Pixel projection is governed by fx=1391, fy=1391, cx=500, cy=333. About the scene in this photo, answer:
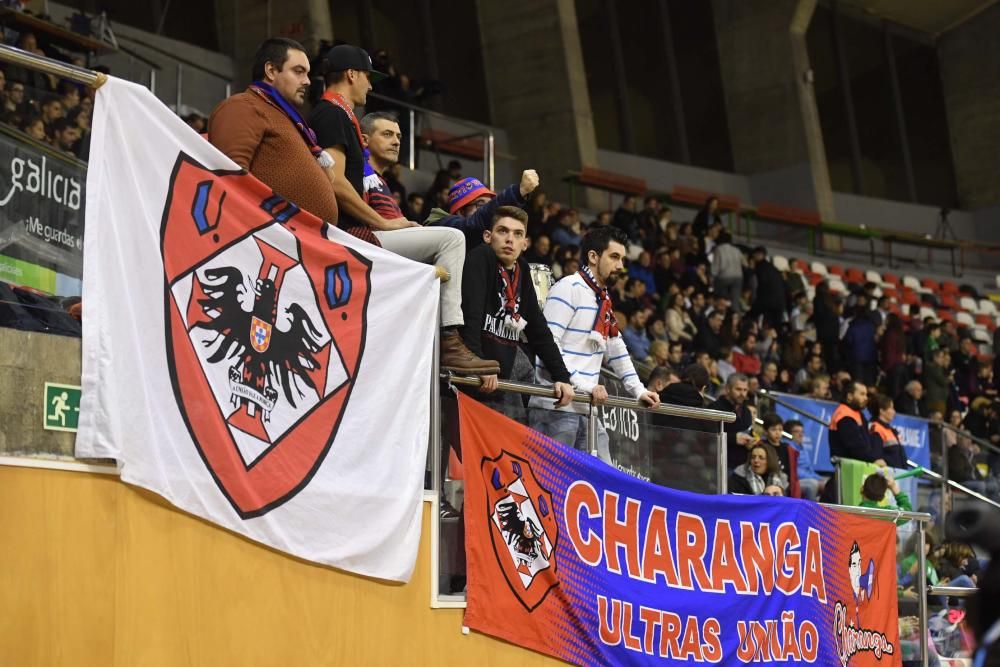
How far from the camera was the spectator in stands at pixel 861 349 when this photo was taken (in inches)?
726

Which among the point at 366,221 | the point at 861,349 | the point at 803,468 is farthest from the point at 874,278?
the point at 366,221

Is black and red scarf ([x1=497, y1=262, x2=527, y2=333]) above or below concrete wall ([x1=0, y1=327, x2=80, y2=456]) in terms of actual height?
above

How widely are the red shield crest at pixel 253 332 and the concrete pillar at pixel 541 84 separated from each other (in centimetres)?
1563

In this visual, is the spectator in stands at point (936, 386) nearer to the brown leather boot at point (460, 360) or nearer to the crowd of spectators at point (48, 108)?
the brown leather boot at point (460, 360)

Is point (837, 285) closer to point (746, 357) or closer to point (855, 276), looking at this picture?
point (855, 276)

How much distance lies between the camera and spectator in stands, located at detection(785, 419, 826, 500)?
34.5 feet

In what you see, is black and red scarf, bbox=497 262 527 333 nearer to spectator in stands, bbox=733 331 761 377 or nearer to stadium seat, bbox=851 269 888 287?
spectator in stands, bbox=733 331 761 377

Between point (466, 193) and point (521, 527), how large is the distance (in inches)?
68.6

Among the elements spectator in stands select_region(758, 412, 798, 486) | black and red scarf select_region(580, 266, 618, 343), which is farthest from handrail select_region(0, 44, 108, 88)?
spectator in stands select_region(758, 412, 798, 486)

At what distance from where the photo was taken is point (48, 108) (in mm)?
5020

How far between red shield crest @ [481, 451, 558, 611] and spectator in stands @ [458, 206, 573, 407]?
0.38m

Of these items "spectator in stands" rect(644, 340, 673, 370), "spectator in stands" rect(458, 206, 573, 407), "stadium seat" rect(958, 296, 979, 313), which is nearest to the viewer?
"spectator in stands" rect(458, 206, 573, 407)

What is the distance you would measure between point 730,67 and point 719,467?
18.9 metres

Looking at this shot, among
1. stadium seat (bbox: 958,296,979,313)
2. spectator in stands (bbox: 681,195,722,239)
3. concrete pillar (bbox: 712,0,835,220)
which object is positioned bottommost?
stadium seat (bbox: 958,296,979,313)
